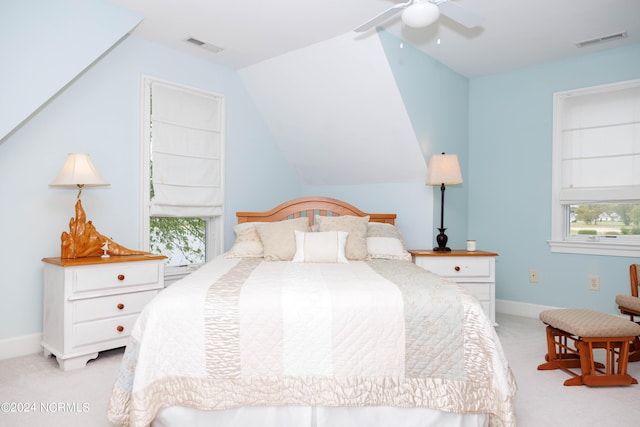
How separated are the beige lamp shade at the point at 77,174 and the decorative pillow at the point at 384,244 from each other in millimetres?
2040

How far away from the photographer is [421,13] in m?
2.20

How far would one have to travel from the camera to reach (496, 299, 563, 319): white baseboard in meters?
4.17

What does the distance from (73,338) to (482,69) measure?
14.2 ft

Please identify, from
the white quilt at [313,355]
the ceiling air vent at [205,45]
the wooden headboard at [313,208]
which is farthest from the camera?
the wooden headboard at [313,208]

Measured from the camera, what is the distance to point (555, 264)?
410cm

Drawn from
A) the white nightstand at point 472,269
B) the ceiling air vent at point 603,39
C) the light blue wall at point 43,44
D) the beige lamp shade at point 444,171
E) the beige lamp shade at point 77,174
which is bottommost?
the white nightstand at point 472,269

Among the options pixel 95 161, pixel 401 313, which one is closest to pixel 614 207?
pixel 401 313

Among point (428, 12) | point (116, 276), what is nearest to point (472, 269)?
point (428, 12)

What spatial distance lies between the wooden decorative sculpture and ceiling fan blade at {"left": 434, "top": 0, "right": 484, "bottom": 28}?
2.68m

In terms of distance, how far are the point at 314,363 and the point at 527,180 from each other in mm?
3432

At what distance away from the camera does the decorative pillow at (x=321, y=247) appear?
2984 mm

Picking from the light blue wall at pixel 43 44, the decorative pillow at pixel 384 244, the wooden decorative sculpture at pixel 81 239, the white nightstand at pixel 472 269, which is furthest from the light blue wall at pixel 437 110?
the wooden decorative sculpture at pixel 81 239

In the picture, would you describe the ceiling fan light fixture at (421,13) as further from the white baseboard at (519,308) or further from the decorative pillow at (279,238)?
the white baseboard at (519,308)

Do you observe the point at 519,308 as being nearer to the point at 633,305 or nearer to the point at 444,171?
the point at 633,305
